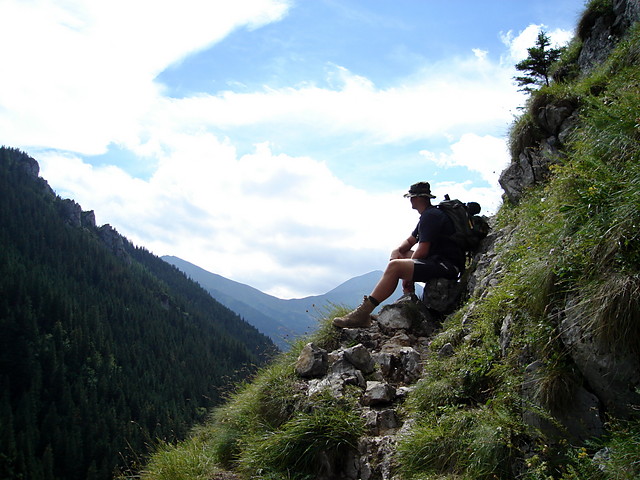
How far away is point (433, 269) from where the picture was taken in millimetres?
7535

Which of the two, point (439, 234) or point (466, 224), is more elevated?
point (466, 224)

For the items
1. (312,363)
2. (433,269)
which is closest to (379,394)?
(312,363)

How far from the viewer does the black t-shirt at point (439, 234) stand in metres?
7.68

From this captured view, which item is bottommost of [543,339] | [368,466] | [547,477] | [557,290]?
[368,466]

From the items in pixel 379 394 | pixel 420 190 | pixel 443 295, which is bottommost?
pixel 379 394

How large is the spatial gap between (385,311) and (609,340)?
4.63 m

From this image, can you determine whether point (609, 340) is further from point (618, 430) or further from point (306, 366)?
point (306, 366)

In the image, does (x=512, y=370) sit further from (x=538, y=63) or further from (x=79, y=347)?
(x=79, y=347)

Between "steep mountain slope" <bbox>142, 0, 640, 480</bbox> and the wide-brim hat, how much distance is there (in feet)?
4.66

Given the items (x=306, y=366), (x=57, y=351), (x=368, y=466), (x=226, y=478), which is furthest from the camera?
(x=57, y=351)

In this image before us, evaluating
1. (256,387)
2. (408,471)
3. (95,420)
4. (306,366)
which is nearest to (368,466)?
(408,471)

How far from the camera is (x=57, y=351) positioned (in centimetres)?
11569

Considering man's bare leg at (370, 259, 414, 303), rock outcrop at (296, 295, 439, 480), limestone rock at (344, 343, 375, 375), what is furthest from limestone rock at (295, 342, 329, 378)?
man's bare leg at (370, 259, 414, 303)

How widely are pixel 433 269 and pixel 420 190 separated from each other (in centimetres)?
A: 156
